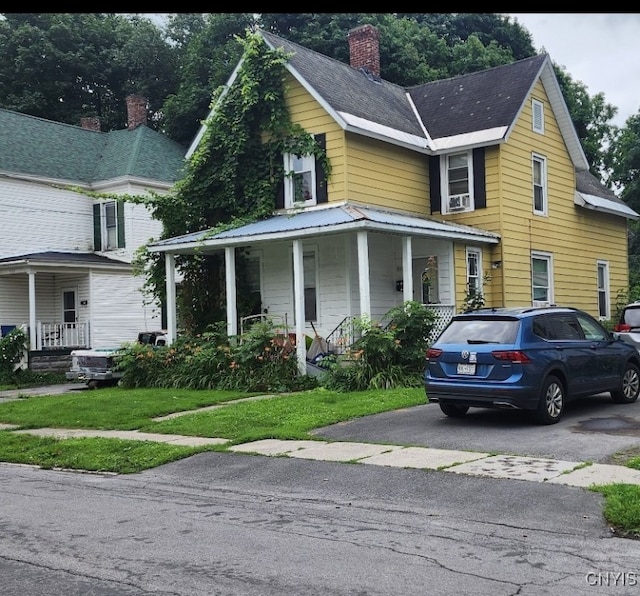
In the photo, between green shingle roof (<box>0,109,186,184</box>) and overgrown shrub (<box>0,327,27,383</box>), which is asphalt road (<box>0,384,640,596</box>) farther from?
green shingle roof (<box>0,109,186,184</box>)

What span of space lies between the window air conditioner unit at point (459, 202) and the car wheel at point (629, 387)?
30.8 feet

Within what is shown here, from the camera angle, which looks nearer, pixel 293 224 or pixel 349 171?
pixel 293 224

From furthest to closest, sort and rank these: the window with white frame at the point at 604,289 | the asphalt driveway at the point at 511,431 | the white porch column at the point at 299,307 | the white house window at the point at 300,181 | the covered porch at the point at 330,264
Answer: the window with white frame at the point at 604,289
the white house window at the point at 300,181
the covered porch at the point at 330,264
the white porch column at the point at 299,307
the asphalt driveway at the point at 511,431

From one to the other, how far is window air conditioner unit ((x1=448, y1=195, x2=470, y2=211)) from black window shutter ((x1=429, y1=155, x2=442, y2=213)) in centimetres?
31

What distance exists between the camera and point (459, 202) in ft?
70.5

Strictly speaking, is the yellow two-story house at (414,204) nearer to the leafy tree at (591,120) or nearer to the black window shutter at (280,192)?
the black window shutter at (280,192)

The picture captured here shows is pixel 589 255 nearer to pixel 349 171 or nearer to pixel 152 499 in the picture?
pixel 349 171

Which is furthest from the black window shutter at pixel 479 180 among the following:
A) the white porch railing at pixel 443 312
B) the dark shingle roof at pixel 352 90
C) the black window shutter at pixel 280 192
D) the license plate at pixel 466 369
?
the license plate at pixel 466 369

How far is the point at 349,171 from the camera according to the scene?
1911 centimetres

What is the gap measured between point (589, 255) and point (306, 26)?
21.0m

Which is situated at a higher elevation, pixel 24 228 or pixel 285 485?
pixel 24 228

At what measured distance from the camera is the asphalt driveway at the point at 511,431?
910 cm

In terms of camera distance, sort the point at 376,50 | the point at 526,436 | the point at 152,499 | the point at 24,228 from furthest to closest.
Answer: the point at 24,228 → the point at 376,50 → the point at 526,436 → the point at 152,499

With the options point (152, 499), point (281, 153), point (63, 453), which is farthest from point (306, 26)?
point (152, 499)
